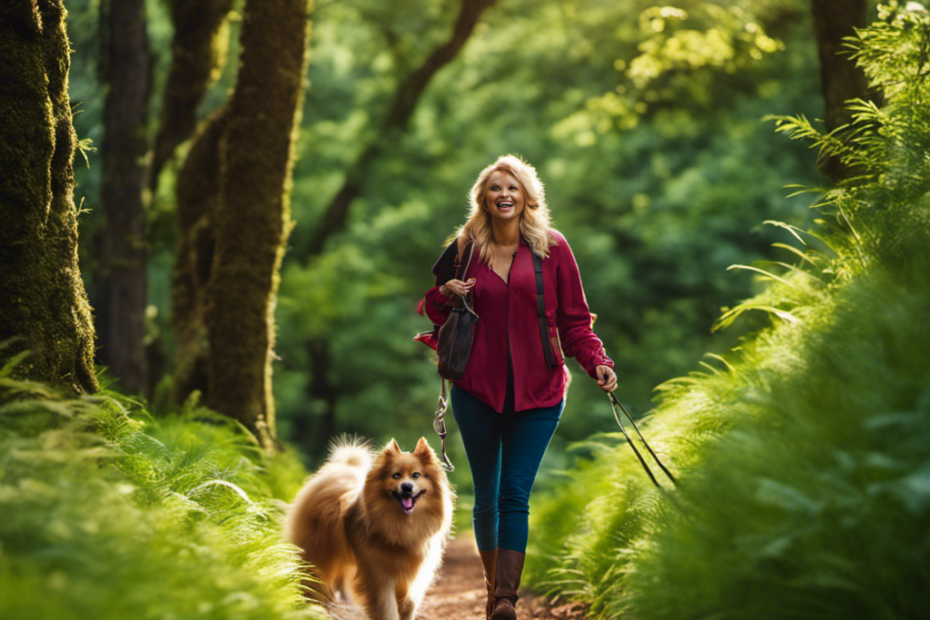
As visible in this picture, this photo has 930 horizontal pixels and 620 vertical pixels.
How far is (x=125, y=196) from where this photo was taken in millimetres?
8906

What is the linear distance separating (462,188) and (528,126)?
2.73m

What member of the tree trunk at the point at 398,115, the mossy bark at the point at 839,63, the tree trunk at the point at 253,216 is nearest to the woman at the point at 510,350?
the mossy bark at the point at 839,63

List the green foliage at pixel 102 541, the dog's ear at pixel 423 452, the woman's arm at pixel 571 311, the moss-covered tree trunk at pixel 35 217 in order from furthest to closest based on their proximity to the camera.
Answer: the dog's ear at pixel 423 452
the woman's arm at pixel 571 311
the moss-covered tree trunk at pixel 35 217
the green foliage at pixel 102 541

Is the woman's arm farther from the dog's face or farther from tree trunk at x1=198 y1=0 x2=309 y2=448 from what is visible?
tree trunk at x1=198 y1=0 x2=309 y2=448

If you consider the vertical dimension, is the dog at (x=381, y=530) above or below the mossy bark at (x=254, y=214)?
below

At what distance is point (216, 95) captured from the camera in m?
19.5

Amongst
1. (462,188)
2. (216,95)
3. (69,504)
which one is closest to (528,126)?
(462,188)

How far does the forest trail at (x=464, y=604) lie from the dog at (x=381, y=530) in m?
0.26

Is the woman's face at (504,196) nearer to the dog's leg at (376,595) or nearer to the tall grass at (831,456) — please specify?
the tall grass at (831,456)

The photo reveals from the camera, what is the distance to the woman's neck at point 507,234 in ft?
13.7

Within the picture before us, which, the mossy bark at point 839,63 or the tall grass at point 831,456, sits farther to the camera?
the mossy bark at point 839,63

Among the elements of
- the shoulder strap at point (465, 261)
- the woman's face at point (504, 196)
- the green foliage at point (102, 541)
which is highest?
the woman's face at point (504, 196)

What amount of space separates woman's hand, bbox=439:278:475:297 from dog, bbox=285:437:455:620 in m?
1.03

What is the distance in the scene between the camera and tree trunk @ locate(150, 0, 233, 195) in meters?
10.5
